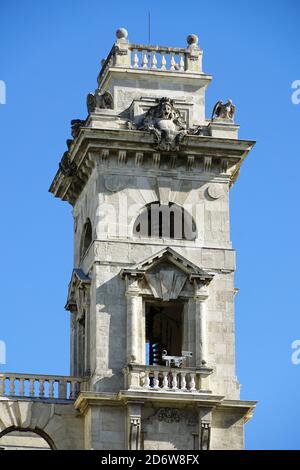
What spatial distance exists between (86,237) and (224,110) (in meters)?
5.65

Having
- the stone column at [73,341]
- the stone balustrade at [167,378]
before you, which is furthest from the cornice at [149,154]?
the stone balustrade at [167,378]

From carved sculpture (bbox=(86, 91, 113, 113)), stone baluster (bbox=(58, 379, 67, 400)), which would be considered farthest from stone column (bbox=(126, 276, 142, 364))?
carved sculpture (bbox=(86, 91, 113, 113))

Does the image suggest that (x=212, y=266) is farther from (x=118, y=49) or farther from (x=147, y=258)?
(x=118, y=49)

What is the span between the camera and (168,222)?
74.7 metres

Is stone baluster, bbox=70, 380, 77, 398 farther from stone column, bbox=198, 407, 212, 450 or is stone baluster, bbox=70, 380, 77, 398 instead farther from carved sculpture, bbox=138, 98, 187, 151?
carved sculpture, bbox=138, 98, 187, 151

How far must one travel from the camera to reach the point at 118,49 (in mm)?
75750

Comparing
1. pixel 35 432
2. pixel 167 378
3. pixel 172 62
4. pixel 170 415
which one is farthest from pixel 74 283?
pixel 172 62

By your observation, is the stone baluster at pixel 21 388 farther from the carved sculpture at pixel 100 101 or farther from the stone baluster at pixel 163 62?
the stone baluster at pixel 163 62

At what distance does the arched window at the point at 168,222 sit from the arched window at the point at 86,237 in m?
2.14

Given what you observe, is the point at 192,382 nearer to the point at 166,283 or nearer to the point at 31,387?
the point at 166,283

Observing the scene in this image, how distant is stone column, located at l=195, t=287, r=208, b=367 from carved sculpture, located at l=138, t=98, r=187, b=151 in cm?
442

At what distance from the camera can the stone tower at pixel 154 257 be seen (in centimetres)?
7194

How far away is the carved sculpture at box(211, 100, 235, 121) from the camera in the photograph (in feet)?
248

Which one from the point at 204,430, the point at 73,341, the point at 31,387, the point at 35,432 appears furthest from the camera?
the point at 73,341
